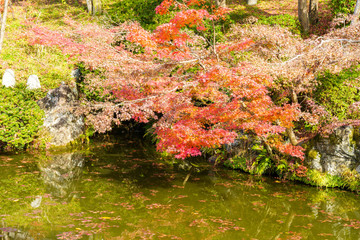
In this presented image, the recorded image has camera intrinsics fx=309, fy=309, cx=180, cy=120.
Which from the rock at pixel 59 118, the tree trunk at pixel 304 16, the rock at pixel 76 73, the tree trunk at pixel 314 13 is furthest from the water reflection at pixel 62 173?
the tree trunk at pixel 314 13

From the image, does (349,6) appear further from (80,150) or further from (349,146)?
(80,150)

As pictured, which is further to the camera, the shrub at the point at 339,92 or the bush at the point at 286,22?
the bush at the point at 286,22

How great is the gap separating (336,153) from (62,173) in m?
7.33

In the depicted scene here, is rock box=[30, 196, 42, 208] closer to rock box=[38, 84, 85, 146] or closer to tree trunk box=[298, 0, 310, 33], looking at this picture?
rock box=[38, 84, 85, 146]

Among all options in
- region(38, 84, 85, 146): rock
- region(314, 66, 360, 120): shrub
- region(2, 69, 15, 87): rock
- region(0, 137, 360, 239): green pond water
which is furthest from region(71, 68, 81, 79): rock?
region(314, 66, 360, 120): shrub

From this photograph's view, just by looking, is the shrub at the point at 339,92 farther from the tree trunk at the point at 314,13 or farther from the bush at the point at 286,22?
the tree trunk at the point at 314,13

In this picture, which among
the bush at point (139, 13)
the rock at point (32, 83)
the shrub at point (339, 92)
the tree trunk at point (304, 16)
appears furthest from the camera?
the bush at point (139, 13)

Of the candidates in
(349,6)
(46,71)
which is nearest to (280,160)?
(349,6)

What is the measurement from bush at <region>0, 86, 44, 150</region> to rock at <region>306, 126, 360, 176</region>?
8.48 metres

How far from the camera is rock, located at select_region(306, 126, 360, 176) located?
784 cm

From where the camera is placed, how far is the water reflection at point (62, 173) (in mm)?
7243

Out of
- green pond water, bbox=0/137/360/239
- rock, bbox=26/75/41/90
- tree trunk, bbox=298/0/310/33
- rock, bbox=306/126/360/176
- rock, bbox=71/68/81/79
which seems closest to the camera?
green pond water, bbox=0/137/360/239

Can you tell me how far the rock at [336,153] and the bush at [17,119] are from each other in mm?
8478

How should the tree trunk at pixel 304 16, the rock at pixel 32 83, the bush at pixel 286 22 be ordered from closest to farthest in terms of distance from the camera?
the rock at pixel 32 83 → the bush at pixel 286 22 → the tree trunk at pixel 304 16
